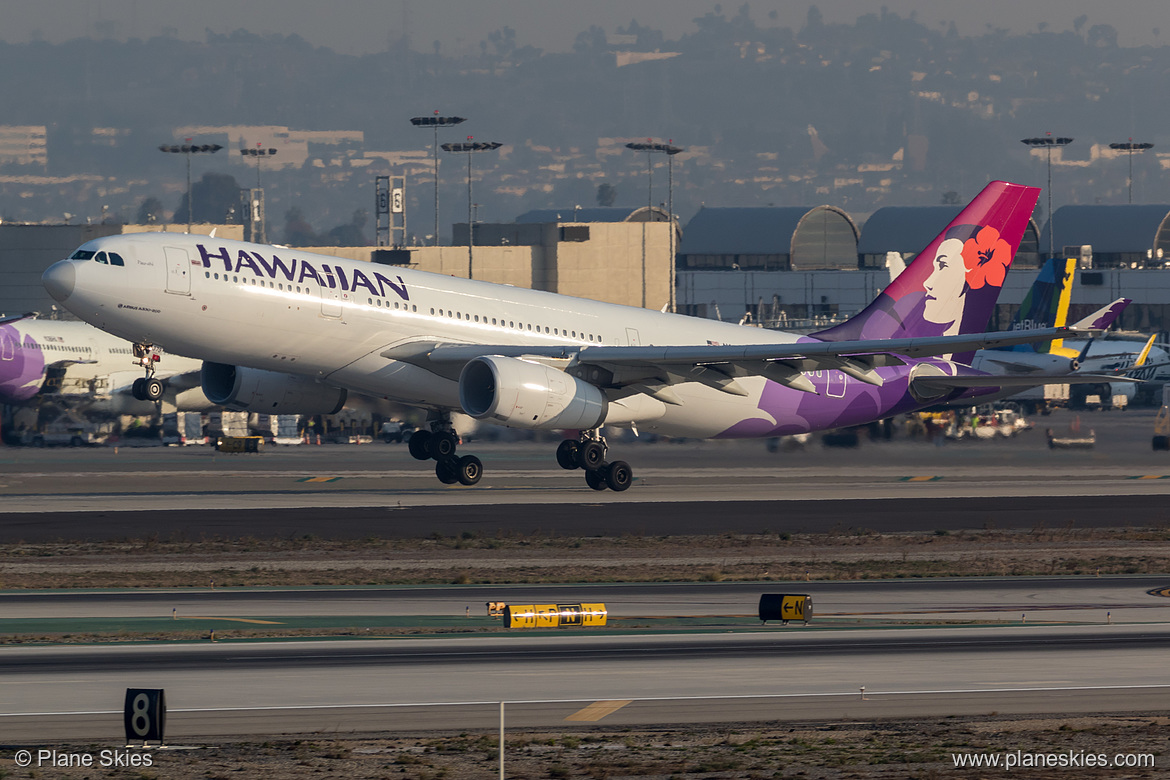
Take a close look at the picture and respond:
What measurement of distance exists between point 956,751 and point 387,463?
163 feet

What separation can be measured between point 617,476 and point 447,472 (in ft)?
19.0

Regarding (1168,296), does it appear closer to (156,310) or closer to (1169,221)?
(1169,221)

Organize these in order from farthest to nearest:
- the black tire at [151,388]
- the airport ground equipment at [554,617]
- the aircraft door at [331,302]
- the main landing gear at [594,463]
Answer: the main landing gear at [594,463], the black tire at [151,388], the aircraft door at [331,302], the airport ground equipment at [554,617]

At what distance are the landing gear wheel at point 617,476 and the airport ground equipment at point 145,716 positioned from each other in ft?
107

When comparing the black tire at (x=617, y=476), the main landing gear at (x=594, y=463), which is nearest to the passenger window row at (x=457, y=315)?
the main landing gear at (x=594, y=463)

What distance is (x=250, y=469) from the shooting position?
6131 centimetres

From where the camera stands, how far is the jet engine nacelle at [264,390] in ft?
157

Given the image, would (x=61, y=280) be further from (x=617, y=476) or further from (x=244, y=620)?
(x=617, y=476)

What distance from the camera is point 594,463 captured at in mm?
48125

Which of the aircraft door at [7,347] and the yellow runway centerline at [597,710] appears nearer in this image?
the yellow runway centerline at [597,710]

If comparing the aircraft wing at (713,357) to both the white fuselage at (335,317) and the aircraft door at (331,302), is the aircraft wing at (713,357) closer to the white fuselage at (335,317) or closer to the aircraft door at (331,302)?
the white fuselage at (335,317)

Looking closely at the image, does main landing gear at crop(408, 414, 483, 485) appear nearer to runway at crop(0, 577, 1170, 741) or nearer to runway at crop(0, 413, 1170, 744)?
runway at crop(0, 413, 1170, 744)

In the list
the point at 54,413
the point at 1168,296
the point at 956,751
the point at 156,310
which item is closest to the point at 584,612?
the point at 956,751

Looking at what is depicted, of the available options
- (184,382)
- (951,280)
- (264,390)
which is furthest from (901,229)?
(264,390)
